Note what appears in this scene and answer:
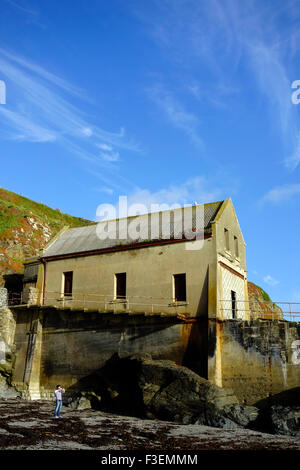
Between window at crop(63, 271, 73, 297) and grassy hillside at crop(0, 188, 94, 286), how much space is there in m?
10.5

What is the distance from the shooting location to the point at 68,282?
32844mm

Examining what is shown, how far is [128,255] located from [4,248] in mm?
24444

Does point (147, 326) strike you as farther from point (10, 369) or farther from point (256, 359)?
point (10, 369)

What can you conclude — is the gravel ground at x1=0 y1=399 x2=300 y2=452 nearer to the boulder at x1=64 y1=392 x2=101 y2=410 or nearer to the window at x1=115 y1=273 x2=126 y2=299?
the boulder at x1=64 y1=392 x2=101 y2=410

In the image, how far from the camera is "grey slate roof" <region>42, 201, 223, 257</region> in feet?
98.3

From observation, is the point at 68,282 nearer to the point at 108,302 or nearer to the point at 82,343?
the point at 108,302

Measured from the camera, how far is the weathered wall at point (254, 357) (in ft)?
78.7

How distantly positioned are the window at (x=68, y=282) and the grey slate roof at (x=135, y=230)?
159 cm

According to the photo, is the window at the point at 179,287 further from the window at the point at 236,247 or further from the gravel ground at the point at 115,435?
the gravel ground at the point at 115,435

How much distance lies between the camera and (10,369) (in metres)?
31.0

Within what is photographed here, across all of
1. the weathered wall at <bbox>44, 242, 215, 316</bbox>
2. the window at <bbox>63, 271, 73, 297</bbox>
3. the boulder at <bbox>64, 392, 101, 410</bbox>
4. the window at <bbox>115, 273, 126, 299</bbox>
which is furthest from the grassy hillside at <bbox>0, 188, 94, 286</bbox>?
the boulder at <bbox>64, 392, 101, 410</bbox>

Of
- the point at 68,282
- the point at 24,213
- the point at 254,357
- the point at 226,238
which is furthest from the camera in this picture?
the point at 24,213

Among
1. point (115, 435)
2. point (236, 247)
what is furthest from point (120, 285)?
point (115, 435)

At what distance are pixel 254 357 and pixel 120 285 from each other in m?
10.1
